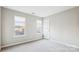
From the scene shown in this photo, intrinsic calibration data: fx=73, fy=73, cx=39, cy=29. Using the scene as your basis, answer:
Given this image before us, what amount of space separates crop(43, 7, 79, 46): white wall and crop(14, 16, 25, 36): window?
265 cm

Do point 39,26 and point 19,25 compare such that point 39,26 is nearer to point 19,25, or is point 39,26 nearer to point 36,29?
point 36,29

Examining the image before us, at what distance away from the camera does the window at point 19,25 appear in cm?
524

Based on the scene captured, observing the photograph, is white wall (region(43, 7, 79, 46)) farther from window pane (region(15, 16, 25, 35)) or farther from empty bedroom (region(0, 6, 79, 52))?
window pane (region(15, 16, 25, 35))

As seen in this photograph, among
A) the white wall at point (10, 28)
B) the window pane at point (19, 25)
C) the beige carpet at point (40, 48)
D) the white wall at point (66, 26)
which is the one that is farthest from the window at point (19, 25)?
the white wall at point (66, 26)

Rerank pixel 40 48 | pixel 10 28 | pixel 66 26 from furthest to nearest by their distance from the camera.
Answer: pixel 66 26, pixel 10 28, pixel 40 48

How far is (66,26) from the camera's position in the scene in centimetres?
502

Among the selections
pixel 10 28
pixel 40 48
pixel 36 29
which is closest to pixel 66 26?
pixel 40 48

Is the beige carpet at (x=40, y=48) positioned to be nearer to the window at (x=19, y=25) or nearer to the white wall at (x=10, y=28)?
the white wall at (x=10, y=28)

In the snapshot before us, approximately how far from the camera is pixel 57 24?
593 centimetres

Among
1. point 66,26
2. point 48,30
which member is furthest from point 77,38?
point 48,30

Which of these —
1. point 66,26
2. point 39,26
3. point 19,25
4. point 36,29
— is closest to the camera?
point 66,26

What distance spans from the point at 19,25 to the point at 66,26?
3395 millimetres
